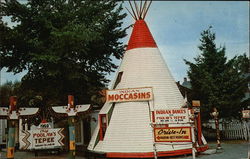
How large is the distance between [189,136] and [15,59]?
12616 millimetres

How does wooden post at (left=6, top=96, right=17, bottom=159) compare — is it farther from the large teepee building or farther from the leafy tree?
the leafy tree

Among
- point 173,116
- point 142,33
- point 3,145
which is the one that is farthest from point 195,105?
point 3,145

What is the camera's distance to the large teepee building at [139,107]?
11906 millimetres

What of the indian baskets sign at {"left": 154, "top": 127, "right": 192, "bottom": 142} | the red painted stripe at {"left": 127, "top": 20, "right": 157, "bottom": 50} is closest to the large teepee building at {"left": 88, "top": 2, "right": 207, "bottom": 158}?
the red painted stripe at {"left": 127, "top": 20, "right": 157, "bottom": 50}

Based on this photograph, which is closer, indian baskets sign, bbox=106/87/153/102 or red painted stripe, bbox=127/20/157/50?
indian baskets sign, bbox=106/87/153/102

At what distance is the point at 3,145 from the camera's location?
71.9ft

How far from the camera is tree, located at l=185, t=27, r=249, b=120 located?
59.2 feet

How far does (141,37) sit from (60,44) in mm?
4775

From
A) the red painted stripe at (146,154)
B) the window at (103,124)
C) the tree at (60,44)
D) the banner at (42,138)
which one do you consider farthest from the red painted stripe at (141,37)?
the banner at (42,138)

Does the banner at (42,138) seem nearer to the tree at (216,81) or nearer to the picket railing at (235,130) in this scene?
the tree at (216,81)

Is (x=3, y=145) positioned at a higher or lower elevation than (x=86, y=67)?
lower

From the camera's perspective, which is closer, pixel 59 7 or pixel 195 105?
pixel 195 105

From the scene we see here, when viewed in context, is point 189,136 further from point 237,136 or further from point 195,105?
point 237,136

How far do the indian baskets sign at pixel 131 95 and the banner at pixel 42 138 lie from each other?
3951mm
